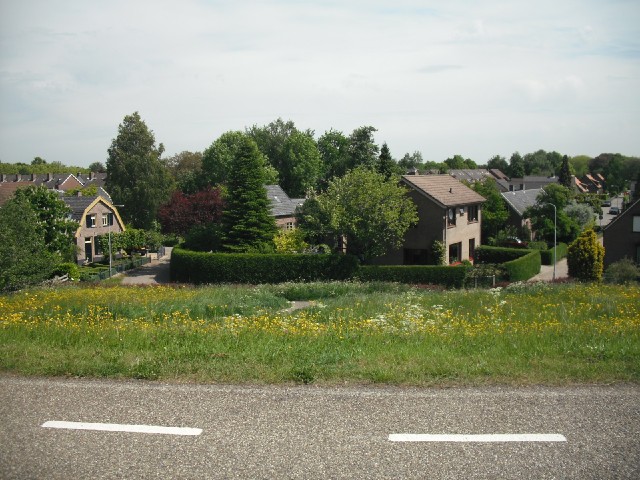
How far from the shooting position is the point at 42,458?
6.33m

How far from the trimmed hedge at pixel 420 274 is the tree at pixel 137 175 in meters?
44.9

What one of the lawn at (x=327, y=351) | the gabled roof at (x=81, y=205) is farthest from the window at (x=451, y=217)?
the gabled roof at (x=81, y=205)

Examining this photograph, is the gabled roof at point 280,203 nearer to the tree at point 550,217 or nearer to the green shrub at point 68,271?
the green shrub at point 68,271

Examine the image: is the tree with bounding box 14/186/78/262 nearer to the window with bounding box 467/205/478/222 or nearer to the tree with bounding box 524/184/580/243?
the window with bounding box 467/205/478/222

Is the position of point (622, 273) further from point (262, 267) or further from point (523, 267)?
point (262, 267)

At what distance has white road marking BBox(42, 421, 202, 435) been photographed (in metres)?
6.88

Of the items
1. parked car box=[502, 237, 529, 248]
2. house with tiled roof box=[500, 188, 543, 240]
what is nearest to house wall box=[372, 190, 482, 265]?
parked car box=[502, 237, 529, 248]

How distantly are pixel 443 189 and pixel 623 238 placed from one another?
15483mm

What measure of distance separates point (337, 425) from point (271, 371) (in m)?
1.95

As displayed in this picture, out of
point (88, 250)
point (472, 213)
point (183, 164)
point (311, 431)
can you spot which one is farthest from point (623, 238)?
point (183, 164)

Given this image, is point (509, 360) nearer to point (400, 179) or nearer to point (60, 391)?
point (60, 391)

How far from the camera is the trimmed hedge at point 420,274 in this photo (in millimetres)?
39500

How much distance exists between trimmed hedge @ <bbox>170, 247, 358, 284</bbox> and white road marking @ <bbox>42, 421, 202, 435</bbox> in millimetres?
33354

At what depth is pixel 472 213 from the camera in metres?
53.3
